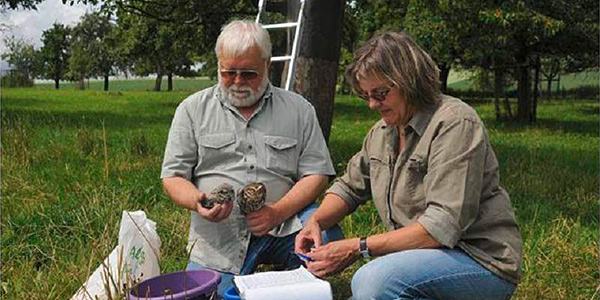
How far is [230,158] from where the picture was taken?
3617 mm

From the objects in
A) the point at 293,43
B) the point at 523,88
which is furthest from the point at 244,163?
the point at 523,88

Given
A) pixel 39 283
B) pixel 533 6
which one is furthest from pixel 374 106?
pixel 533 6

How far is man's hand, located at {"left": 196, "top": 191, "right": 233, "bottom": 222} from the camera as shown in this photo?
332 centimetres

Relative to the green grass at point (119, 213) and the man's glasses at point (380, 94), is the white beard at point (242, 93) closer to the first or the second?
the man's glasses at point (380, 94)

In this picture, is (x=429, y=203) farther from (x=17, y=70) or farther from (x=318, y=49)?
(x=17, y=70)

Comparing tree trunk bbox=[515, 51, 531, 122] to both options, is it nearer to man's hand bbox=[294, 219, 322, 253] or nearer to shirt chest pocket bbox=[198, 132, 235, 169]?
shirt chest pocket bbox=[198, 132, 235, 169]

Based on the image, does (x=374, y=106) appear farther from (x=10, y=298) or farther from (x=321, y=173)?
(x=10, y=298)

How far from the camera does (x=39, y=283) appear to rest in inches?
150

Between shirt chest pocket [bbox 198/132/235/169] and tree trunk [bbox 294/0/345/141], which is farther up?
tree trunk [bbox 294/0/345/141]

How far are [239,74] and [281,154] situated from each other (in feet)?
1.47

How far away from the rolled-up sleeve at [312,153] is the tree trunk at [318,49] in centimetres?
295

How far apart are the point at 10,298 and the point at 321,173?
5.49 ft

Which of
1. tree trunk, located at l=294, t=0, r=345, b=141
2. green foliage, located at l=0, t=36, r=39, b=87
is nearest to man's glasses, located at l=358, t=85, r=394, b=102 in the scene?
tree trunk, located at l=294, t=0, r=345, b=141

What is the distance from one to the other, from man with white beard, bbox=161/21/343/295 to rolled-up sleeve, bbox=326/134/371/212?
20cm
